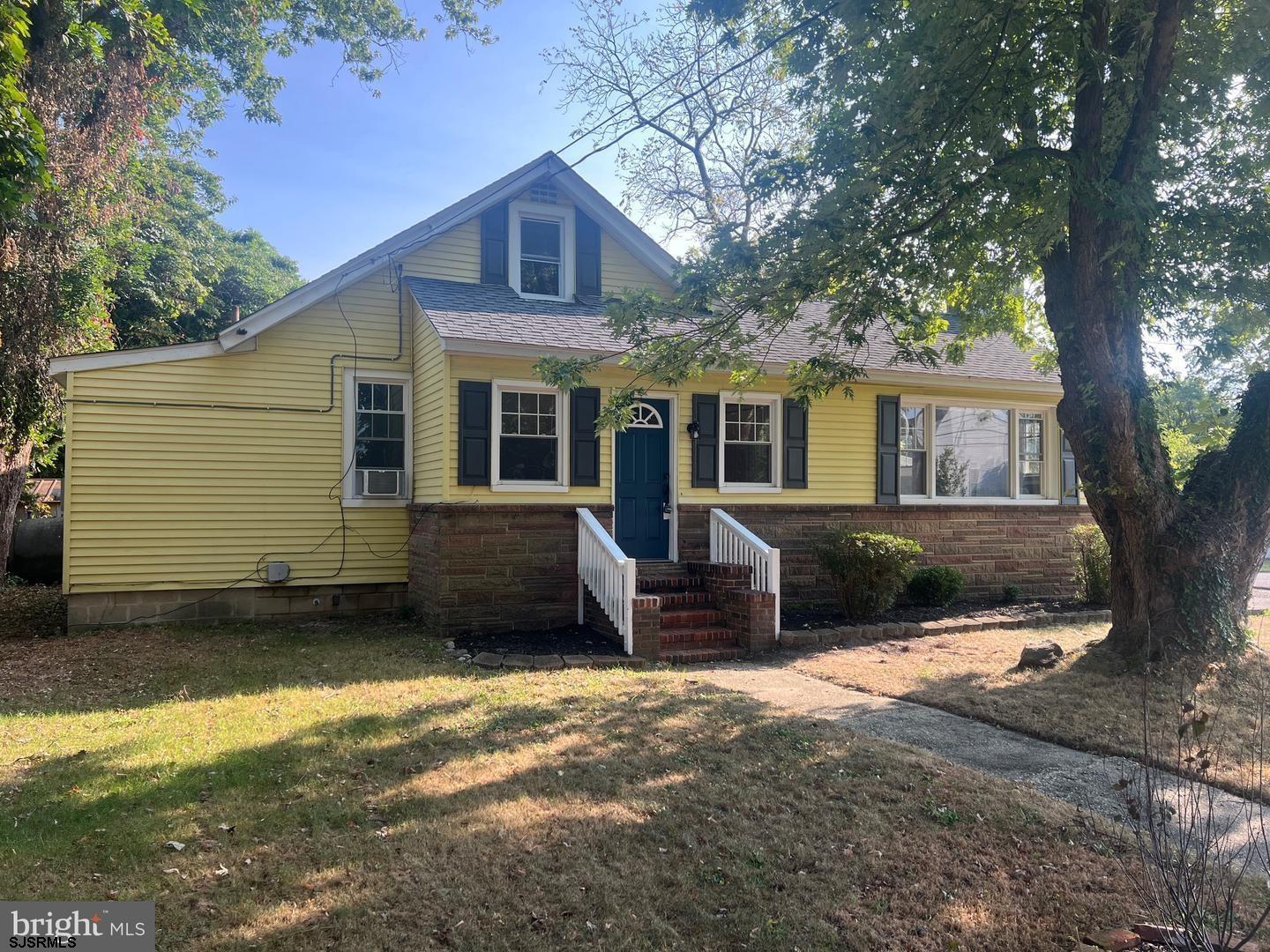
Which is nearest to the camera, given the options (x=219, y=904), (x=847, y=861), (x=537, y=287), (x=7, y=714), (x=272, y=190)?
(x=219, y=904)

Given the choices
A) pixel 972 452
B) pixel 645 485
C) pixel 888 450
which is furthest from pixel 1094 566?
pixel 645 485

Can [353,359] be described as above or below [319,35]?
below

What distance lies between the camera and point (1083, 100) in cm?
688

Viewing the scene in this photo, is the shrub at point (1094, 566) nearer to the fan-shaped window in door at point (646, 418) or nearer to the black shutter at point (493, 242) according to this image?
the fan-shaped window in door at point (646, 418)

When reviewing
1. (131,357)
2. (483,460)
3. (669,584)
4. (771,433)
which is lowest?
(669,584)

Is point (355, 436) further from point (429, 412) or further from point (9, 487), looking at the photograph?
point (9, 487)

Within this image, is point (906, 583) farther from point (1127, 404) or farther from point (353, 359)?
point (353, 359)

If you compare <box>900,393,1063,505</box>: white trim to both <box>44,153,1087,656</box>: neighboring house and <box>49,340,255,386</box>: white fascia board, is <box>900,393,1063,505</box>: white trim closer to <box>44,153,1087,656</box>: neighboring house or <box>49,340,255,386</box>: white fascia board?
<box>44,153,1087,656</box>: neighboring house

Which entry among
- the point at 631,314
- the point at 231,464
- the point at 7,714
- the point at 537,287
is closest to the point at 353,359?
the point at 231,464

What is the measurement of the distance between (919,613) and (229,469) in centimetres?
994

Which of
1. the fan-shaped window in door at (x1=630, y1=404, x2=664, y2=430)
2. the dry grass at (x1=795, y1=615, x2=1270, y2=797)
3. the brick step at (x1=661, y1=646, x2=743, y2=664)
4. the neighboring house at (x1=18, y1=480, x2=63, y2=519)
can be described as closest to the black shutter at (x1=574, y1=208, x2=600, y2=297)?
the fan-shaped window in door at (x1=630, y1=404, x2=664, y2=430)

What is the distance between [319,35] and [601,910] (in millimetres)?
18847

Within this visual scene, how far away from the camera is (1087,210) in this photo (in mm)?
6883

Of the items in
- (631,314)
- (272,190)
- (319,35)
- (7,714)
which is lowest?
(7,714)
